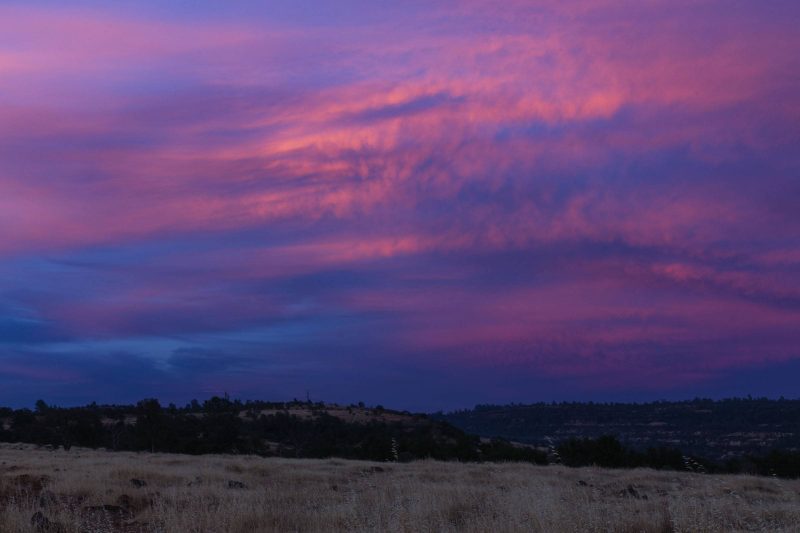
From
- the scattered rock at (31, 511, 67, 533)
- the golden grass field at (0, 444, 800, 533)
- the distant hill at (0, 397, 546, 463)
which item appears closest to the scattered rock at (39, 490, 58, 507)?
the golden grass field at (0, 444, 800, 533)

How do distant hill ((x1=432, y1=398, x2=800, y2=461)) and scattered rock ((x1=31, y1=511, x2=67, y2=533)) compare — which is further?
distant hill ((x1=432, y1=398, x2=800, y2=461))

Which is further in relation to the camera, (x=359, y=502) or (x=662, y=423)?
(x=662, y=423)

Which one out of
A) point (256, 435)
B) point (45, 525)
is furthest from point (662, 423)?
point (45, 525)

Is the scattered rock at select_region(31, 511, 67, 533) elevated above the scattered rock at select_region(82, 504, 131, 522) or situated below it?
above

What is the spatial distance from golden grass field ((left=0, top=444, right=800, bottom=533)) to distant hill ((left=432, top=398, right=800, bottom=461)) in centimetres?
4303

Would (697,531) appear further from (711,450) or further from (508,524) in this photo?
(711,450)

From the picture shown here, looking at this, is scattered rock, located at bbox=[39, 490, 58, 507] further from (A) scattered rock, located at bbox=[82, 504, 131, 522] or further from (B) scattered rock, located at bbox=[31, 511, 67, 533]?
(B) scattered rock, located at bbox=[31, 511, 67, 533]

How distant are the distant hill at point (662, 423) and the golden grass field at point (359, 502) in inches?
1694

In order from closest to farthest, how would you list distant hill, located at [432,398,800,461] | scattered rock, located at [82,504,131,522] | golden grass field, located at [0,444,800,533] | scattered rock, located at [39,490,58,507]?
golden grass field, located at [0,444,800,533] < scattered rock, located at [82,504,131,522] < scattered rock, located at [39,490,58,507] < distant hill, located at [432,398,800,461]

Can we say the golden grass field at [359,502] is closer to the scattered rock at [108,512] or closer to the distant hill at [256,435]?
the scattered rock at [108,512]

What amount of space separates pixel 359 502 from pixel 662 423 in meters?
95.4

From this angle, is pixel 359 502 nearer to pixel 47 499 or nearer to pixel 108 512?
pixel 108 512

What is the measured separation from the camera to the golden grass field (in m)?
11.7

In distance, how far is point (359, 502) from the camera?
15.4 meters
